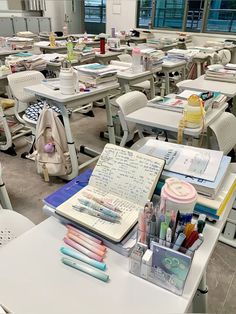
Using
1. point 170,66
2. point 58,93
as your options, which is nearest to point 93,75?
point 58,93

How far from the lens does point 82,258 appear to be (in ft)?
2.56

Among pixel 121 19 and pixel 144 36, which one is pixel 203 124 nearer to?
pixel 144 36

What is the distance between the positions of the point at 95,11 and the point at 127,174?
26.1 feet

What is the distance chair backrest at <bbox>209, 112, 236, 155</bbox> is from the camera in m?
1.87

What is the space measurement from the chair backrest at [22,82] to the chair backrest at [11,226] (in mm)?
1818

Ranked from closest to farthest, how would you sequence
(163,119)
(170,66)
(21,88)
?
1. (163,119)
2. (21,88)
3. (170,66)

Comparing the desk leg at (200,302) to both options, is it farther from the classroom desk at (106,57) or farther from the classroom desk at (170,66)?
the classroom desk at (106,57)

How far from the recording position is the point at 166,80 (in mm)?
3992

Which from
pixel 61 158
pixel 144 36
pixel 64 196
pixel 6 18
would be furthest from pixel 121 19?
pixel 64 196

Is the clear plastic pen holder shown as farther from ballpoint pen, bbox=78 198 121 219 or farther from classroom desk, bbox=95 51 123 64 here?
classroom desk, bbox=95 51 123 64

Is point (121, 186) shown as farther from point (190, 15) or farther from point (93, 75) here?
point (190, 15)

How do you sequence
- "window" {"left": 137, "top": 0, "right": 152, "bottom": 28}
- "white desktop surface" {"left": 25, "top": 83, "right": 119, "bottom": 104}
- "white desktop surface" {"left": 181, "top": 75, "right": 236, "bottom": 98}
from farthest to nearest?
1. "window" {"left": 137, "top": 0, "right": 152, "bottom": 28}
2. "white desktop surface" {"left": 181, "top": 75, "right": 236, "bottom": 98}
3. "white desktop surface" {"left": 25, "top": 83, "right": 119, "bottom": 104}

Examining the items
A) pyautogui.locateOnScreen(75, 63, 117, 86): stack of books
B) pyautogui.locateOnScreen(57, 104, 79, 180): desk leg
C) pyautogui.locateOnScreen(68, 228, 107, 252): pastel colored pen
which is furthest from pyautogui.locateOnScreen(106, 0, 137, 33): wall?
pyautogui.locateOnScreen(68, 228, 107, 252): pastel colored pen

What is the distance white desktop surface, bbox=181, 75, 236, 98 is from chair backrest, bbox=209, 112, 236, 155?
0.44m
